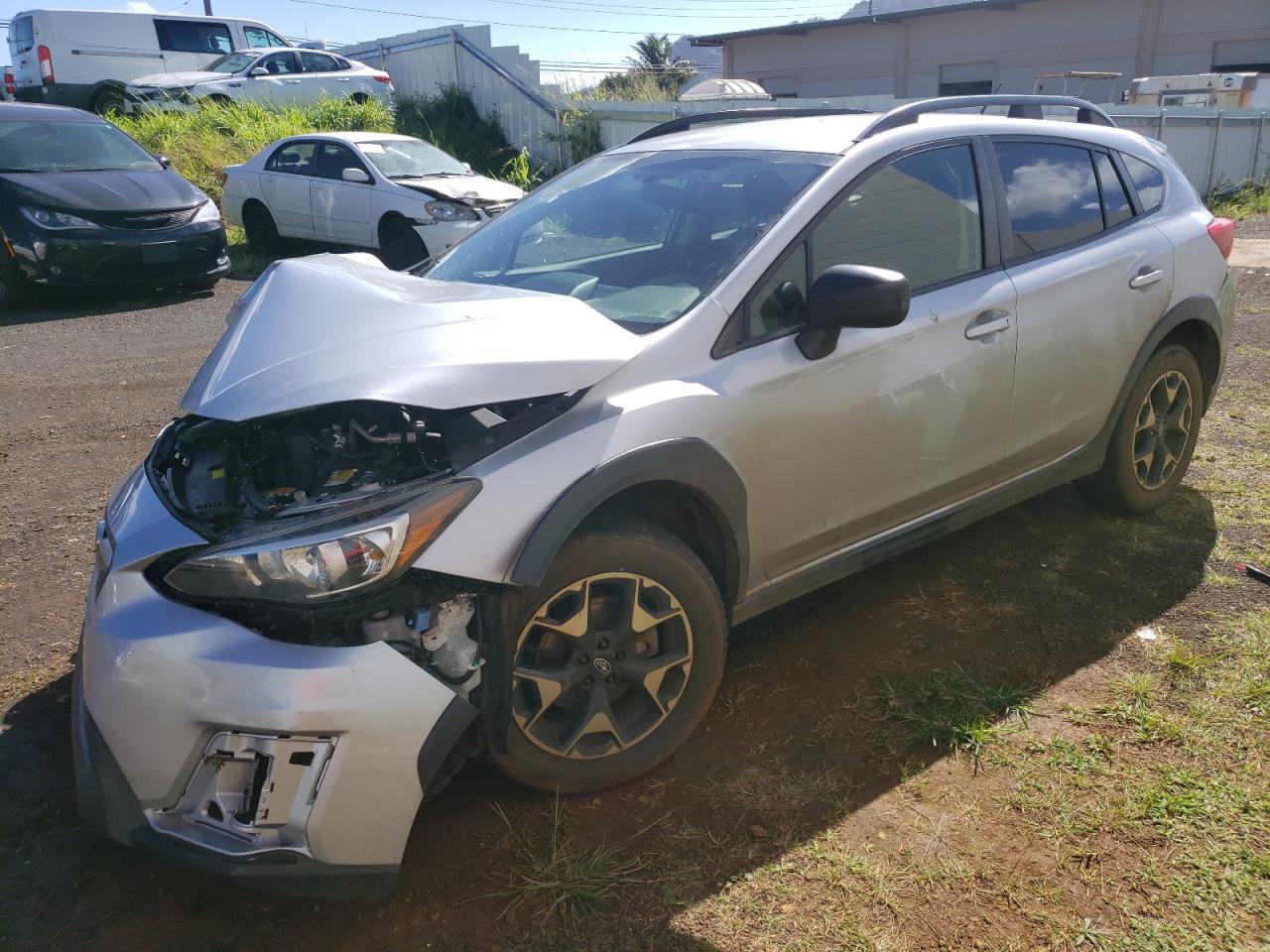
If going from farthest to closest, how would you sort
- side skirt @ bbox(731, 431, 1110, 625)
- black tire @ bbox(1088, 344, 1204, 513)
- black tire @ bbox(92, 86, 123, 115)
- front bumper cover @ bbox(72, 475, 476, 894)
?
1. black tire @ bbox(92, 86, 123, 115)
2. black tire @ bbox(1088, 344, 1204, 513)
3. side skirt @ bbox(731, 431, 1110, 625)
4. front bumper cover @ bbox(72, 475, 476, 894)

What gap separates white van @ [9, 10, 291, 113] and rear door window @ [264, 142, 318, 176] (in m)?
8.34

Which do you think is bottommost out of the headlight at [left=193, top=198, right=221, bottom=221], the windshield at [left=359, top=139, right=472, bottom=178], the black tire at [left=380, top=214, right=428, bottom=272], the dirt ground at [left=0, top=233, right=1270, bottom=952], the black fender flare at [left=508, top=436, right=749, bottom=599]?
the dirt ground at [left=0, top=233, right=1270, bottom=952]

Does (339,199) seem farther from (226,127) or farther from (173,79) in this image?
(173,79)

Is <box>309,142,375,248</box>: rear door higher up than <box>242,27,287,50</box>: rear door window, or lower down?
lower down

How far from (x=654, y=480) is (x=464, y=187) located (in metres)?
8.87

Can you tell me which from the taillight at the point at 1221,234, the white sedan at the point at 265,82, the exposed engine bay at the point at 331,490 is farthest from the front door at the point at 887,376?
the white sedan at the point at 265,82

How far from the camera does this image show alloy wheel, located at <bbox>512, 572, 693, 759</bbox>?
258 centimetres

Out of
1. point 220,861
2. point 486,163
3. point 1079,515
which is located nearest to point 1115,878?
point 220,861

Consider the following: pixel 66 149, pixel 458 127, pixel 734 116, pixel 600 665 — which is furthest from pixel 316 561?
pixel 458 127

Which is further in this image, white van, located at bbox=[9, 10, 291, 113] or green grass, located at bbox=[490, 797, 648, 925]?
white van, located at bbox=[9, 10, 291, 113]

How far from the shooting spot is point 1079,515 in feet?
15.0

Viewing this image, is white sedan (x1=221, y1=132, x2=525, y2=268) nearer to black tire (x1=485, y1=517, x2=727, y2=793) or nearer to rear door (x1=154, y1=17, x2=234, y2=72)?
black tire (x1=485, y1=517, x2=727, y2=793)

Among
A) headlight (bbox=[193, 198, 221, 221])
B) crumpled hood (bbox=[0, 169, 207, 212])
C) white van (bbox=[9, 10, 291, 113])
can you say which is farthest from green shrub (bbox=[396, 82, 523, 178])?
crumpled hood (bbox=[0, 169, 207, 212])

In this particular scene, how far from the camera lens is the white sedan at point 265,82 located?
59.7ft
